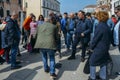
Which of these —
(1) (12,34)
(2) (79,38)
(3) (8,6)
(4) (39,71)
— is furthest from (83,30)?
(3) (8,6)

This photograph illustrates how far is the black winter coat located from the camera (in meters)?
7.12

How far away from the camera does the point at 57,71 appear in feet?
30.7

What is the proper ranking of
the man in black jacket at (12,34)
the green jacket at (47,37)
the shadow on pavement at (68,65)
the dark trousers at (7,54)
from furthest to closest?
the dark trousers at (7,54)
the man in black jacket at (12,34)
the shadow on pavement at (68,65)
the green jacket at (47,37)

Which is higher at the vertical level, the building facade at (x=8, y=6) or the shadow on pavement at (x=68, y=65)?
→ the building facade at (x=8, y=6)

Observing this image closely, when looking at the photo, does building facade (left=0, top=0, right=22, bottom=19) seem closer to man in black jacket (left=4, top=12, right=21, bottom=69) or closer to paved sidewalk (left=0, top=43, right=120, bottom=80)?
paved sidewalk (left=0, top=43, right=120, bottom=80)

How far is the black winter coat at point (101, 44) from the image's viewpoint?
7125 mm

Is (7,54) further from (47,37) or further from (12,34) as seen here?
(47,37)

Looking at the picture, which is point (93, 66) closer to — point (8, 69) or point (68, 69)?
point (68, 69)

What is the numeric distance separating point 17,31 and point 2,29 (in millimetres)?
822

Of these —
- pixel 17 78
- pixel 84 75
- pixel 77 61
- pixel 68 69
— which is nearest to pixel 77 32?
pixel 77 61

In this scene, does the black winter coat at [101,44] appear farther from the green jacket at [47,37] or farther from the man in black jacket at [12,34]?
the man in black jacket at [12,34]

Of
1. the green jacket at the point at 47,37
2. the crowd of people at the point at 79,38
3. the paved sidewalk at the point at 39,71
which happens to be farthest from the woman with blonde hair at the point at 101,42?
the green jacket at the point at 47,37

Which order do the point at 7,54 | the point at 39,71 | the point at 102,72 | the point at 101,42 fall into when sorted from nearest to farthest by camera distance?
the point at 101,42 → the point at 102,72 → the point at 39,71 → the point at 7,54

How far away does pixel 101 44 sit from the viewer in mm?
7219
